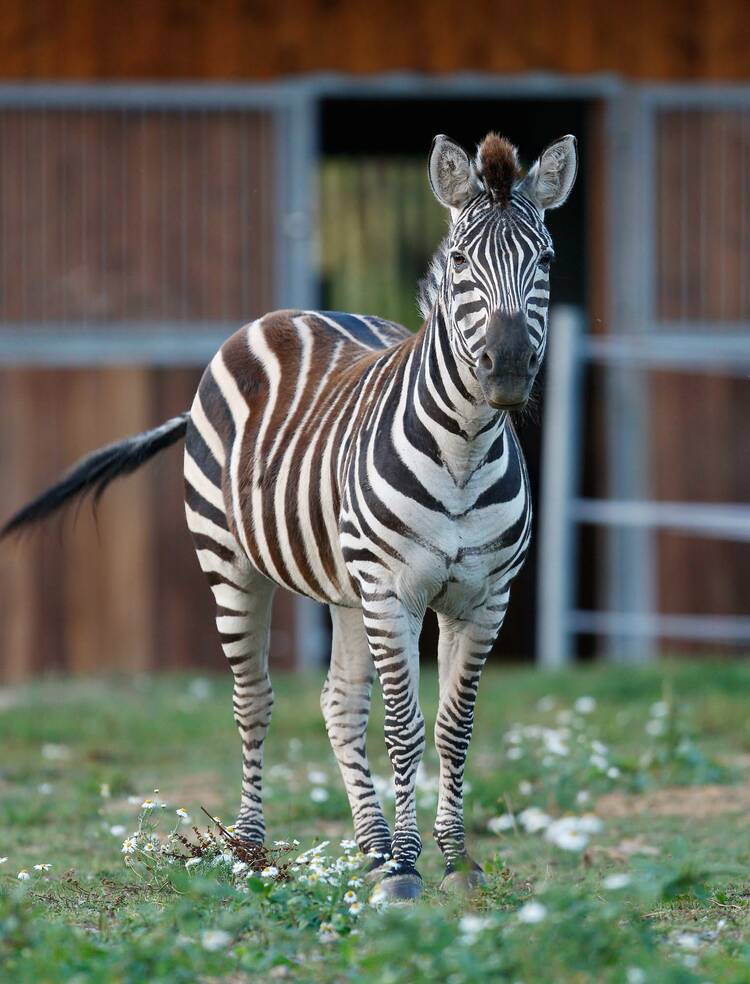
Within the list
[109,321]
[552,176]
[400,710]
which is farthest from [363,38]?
[400,710]

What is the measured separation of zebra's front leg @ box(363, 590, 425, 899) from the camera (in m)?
4.25

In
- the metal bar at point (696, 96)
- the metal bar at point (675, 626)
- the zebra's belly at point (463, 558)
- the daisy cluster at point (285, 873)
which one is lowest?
the metal bar at point (675, 626)

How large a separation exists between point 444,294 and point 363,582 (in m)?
0.76

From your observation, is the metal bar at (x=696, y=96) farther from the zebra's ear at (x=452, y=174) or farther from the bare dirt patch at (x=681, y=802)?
the zebra's ear at (x=452, y=174)

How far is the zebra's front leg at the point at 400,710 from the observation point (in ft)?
13.9

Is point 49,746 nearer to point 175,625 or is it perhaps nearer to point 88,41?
point 175,625

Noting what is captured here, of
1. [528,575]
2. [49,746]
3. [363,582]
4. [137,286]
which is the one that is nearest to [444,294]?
[363,582]

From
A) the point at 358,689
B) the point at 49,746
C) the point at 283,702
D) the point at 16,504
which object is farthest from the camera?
the point at 16,504

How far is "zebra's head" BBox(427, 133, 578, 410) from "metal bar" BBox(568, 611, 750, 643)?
223 inches

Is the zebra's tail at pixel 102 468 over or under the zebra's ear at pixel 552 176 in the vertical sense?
under

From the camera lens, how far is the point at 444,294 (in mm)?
4223

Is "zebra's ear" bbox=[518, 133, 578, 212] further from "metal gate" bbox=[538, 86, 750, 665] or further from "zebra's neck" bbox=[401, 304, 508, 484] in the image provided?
"metal gate" bbox=[538, 86, 750, 665]

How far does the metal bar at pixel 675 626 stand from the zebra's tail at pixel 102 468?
15.1ft

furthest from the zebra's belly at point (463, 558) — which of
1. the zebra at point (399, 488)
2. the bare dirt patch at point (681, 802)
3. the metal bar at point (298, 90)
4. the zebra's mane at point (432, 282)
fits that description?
the metal bar at point (298, 90)
